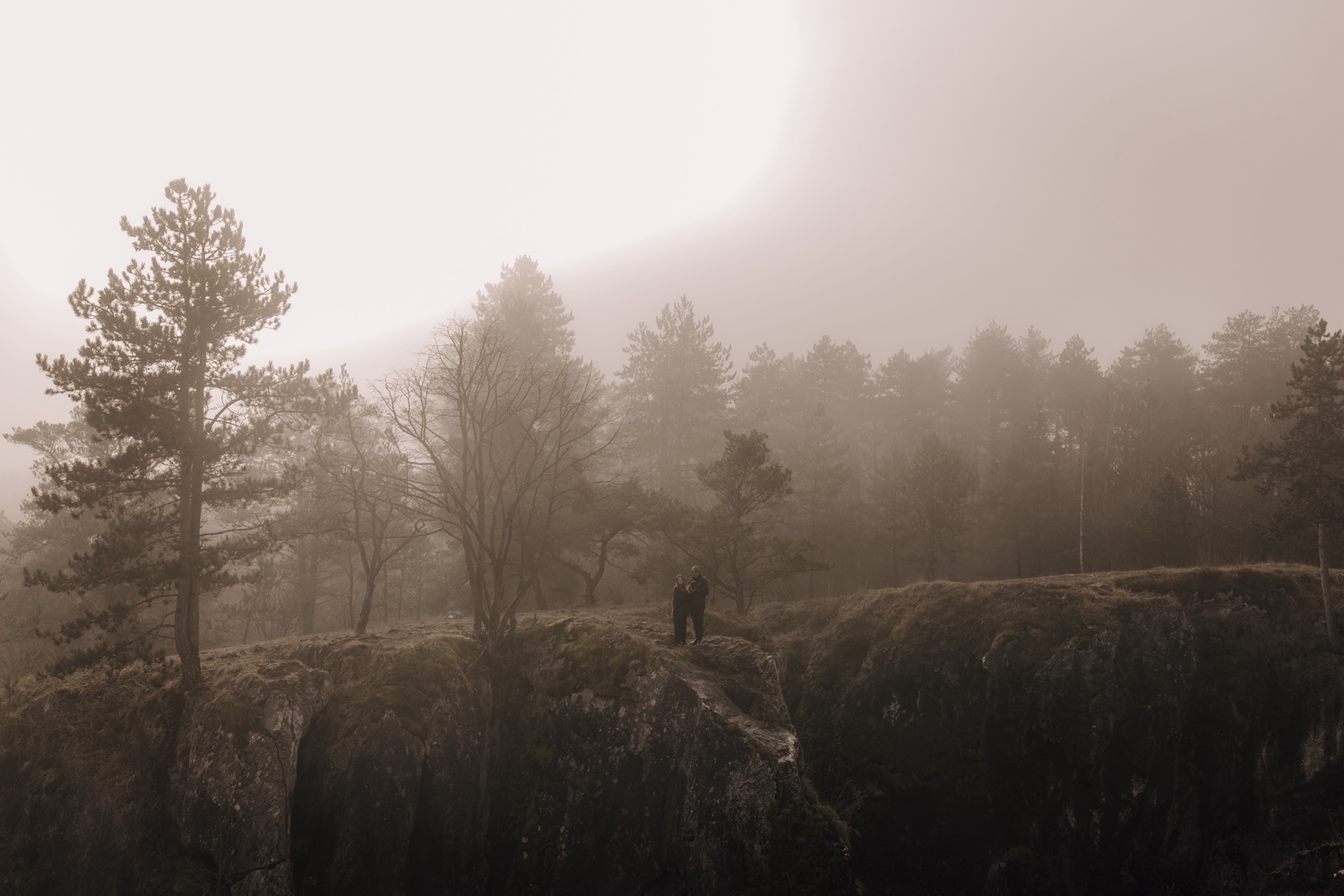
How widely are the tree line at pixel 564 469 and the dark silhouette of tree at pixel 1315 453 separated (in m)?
0.09

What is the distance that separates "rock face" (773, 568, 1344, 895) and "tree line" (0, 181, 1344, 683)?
246cm

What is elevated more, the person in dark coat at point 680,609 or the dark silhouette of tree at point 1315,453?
the dark silhouette of tree at point 1315,453

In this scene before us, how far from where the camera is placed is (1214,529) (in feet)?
109

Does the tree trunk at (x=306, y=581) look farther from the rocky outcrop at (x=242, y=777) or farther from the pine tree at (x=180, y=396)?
the rocky outcrop at (x=242, y=777)

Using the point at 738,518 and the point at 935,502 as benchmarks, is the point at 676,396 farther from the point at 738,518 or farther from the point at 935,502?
the point at 738,518

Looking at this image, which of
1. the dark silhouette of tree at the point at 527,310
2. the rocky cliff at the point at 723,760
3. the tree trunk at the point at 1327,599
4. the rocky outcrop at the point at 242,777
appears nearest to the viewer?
the rocky outcrop at the point at 242,777

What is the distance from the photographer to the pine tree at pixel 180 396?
14508 mm

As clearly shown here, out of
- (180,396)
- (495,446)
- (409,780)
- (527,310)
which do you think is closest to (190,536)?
(180,396)

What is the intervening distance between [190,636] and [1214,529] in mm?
42283

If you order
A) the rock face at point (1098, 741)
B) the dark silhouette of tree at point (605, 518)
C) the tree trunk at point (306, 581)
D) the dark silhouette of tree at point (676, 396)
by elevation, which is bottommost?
the rock face at point (1098, 741)

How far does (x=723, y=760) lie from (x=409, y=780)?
22.2 ft

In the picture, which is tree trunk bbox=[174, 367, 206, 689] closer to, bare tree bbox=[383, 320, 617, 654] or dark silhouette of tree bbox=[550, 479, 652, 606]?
bare tree bbox=[383, 320, 617, 654]

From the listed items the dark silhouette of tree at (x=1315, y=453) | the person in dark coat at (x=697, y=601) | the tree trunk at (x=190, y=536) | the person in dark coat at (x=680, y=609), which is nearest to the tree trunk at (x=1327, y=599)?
the dark silhouette of tree at (x=1315, y=453)

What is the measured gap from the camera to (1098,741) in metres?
17.4
